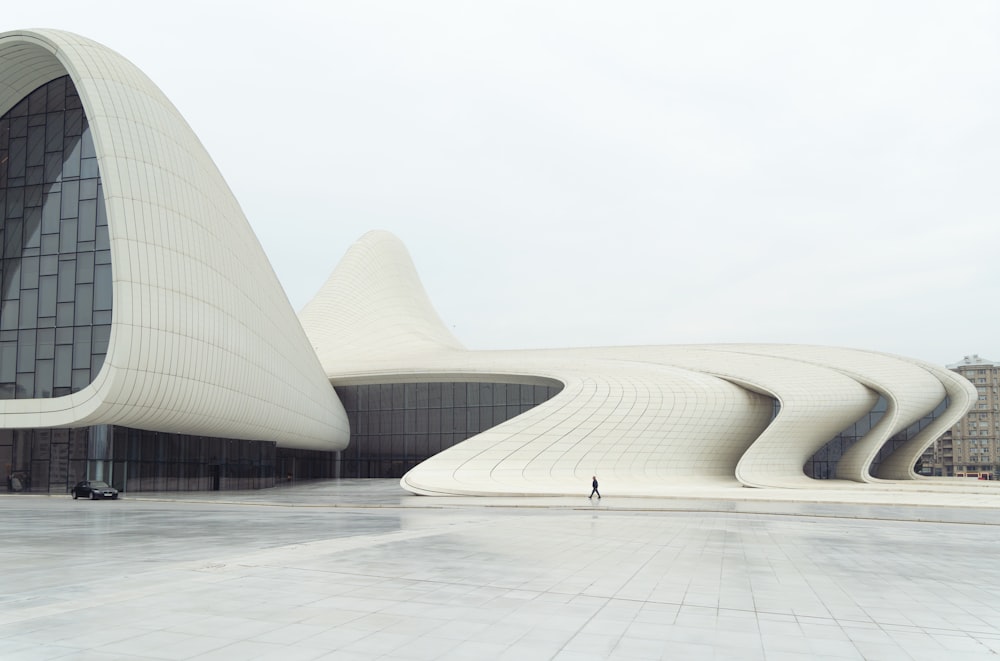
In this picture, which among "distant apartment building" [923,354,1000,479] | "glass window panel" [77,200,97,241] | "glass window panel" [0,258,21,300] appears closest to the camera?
"glass window panel" [77,200,97,241]

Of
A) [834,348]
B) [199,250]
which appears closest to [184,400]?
[199,250]

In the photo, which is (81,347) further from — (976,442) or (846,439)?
(976,442)

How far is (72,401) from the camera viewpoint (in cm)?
3412

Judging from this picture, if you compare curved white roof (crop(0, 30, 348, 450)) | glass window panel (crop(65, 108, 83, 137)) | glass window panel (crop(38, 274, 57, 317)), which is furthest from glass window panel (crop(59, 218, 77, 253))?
curved white roof (crop(0, 30, 348, 450))

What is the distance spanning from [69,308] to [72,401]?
598 cm

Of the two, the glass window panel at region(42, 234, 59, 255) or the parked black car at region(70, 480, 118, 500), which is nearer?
the parked black car at region(70, 480, 118, 500)

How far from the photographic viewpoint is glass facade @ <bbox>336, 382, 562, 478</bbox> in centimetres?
5666

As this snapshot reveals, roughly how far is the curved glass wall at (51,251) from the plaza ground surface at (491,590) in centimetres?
1811

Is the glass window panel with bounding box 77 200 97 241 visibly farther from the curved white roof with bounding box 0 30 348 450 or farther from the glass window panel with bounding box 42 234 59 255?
the curved white roof with bounding box 0 30 348 450

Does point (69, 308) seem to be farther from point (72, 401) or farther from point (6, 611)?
point (6, 611)

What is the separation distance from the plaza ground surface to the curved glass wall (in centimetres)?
1811

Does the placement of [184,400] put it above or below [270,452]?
above

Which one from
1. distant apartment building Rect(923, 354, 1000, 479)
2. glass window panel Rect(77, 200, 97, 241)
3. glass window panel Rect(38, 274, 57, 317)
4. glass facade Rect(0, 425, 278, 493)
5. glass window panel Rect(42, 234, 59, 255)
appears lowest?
distant apartment building Rect(923, 354, 1000, 479)

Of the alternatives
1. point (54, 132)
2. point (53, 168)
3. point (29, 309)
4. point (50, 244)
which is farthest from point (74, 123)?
point (29, 309)
